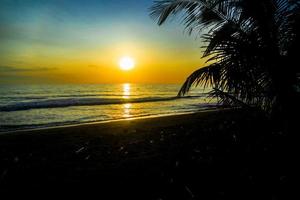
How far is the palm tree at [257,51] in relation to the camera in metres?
4.31

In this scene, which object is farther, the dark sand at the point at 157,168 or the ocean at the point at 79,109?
the ocean at the point at 79,109

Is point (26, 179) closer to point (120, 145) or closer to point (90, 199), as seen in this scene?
point (90, 199)

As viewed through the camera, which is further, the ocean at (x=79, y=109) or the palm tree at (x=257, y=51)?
the ocean at (x=79, y=109)

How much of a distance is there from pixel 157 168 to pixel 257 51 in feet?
9.20

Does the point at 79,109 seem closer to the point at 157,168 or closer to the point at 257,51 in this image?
the point at 157,168

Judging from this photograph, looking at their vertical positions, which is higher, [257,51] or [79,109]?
[257,51]

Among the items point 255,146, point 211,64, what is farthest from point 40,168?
point 255,146

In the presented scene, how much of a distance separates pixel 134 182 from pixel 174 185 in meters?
0.74

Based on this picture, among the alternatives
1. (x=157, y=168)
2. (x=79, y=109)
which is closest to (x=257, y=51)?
(x=157, y=168)

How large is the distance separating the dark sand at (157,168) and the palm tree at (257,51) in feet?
3.68

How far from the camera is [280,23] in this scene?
4602 millimetres

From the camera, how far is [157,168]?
5.36 metres

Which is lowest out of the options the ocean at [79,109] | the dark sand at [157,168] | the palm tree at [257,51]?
the ocean at [79,109]

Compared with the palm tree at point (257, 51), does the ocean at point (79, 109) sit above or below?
below
